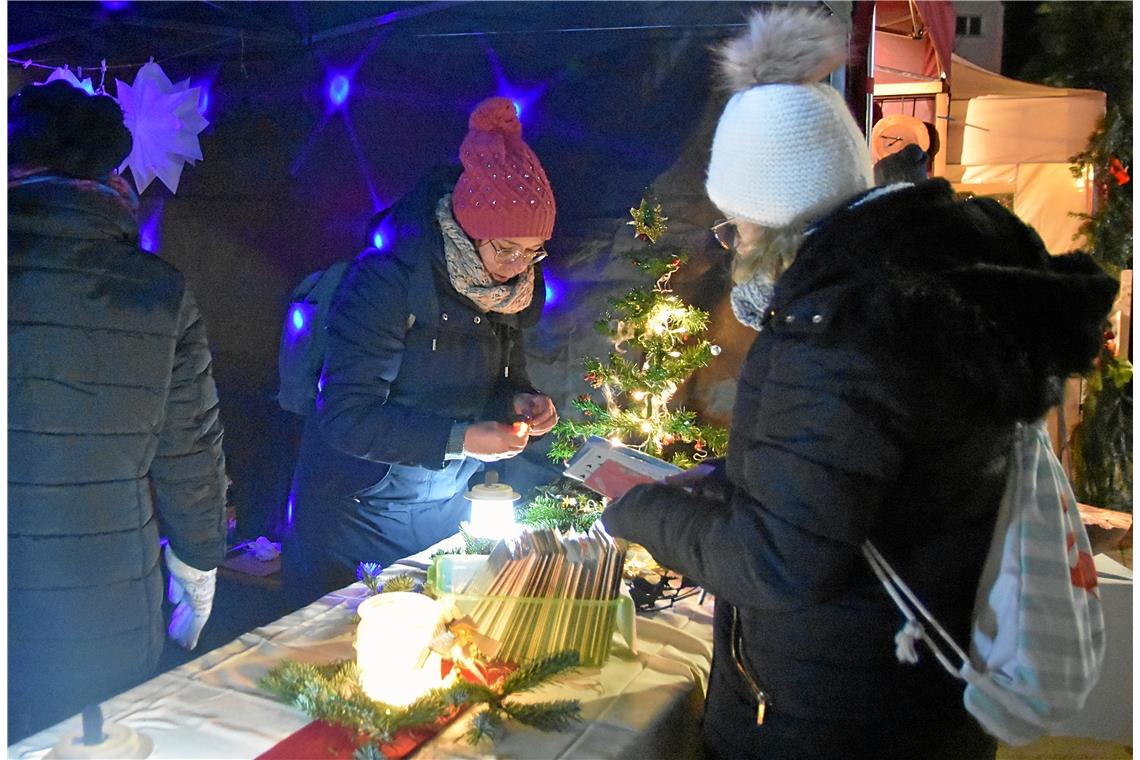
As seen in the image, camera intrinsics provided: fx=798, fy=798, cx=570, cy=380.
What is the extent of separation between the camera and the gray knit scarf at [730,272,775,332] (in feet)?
3.92

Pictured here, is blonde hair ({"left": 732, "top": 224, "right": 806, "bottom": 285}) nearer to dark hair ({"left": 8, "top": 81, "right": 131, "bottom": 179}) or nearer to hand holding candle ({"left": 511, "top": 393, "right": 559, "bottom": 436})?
hand holding candle ({"left": 511, "top": 393, "right": 559, "bottom": 436})

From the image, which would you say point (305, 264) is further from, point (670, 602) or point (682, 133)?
point (670, 602)

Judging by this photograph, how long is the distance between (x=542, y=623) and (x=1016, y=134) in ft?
14.8

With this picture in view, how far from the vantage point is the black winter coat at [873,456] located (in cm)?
95

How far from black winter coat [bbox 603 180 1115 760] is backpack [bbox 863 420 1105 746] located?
0.03m

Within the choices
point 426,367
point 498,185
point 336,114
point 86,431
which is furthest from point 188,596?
point 336,114

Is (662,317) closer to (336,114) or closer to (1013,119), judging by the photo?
(336,114)

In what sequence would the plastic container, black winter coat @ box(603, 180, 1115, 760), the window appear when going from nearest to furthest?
1. black winter coat @ box(603, 180, 1115, 760)
2. the plastic container
3. the window

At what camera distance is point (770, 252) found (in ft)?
3.86

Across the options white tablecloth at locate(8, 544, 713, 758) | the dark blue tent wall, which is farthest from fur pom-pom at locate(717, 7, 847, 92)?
the dark blue tent wall

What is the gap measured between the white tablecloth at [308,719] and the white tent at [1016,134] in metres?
3.97

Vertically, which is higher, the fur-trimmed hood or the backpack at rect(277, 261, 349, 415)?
the fur-trimmed hood

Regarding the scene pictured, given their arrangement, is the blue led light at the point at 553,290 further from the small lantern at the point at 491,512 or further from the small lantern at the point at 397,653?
the small lantern at the point at 397,653

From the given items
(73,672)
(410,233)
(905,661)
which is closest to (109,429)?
(73,672)
